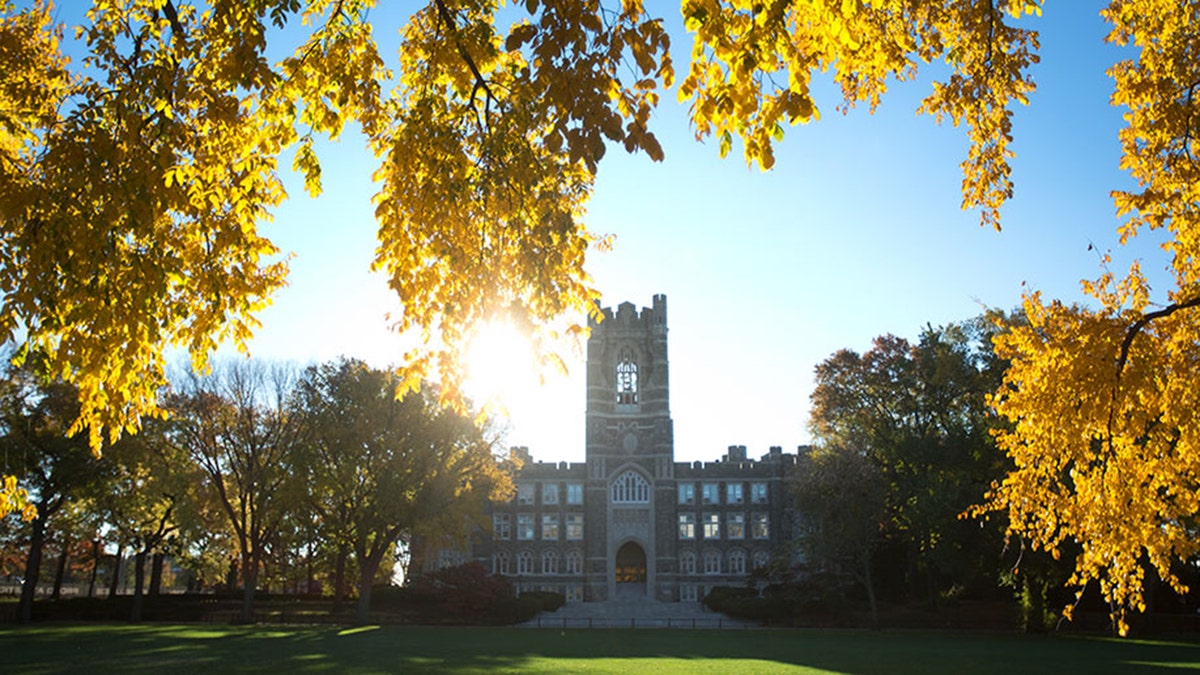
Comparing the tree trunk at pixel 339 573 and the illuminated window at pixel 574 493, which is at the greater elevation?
the illuminated window at pixel 574 493

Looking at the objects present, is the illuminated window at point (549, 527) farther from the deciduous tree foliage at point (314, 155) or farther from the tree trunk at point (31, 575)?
the deciduous tree foliage at point (314, 155)

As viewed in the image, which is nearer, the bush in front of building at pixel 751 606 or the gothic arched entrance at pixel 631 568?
the bush in front of building at pixel 751 606

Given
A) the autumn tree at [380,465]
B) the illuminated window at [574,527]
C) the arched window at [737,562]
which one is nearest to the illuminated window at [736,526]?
the arched window at [737,562]

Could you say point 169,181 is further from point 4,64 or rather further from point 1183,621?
point 1183,621

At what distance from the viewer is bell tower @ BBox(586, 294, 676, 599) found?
59.1 meters

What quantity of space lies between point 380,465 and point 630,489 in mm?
27257

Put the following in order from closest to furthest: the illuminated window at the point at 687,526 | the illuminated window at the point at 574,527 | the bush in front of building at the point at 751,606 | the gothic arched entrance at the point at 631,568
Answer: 1. the bush in front of building at the point at 751,606
2. the gothic arched entrance at the point at 631,568
3. the illuminated window at the point at 687,526
4. the illuminated window at the point at 574,527

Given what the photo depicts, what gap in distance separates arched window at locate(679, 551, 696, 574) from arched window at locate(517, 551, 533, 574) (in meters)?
10.4

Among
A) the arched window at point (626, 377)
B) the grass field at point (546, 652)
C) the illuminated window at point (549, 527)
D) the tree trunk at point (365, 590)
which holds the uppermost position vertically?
the arched window at point (626, 377)

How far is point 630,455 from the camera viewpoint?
2419 inches

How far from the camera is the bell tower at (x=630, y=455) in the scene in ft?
194

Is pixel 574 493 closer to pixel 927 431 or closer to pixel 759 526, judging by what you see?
pixel 759 526

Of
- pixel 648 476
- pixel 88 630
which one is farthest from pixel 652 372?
pixel 88 630

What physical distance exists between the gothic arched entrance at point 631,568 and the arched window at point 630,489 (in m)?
2.98
